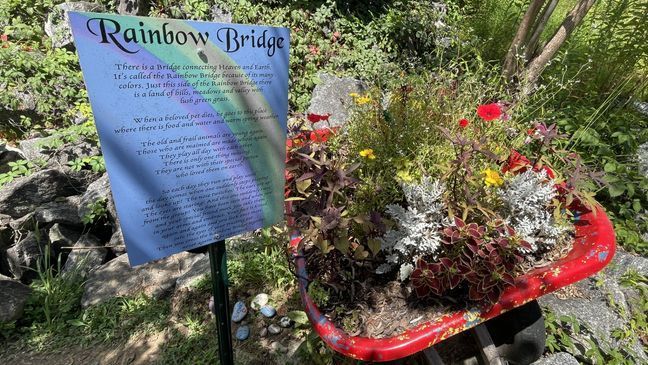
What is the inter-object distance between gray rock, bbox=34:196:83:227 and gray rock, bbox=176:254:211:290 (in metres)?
1.27

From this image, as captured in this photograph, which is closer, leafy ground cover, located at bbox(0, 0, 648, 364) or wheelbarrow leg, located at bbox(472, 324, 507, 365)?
wheelbarrow leg, located at bbox(472, 324, 507, 365)

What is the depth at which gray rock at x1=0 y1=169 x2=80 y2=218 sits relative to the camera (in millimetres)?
3021

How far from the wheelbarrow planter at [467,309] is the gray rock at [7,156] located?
11.5ft

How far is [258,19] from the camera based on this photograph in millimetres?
4703

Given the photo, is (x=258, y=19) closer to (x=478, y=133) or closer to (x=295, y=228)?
(x=478, y=133)

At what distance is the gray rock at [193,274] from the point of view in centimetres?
238

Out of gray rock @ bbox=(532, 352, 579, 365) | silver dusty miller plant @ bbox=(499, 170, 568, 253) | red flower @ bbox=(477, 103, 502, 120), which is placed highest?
red flower @ bbox=(477, 103, 502, 120)

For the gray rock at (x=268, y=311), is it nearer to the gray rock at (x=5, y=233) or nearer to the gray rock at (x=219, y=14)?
the gray rock at (x=5, y=233)

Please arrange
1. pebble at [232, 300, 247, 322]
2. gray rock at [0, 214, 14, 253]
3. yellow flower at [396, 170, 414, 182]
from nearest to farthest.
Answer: yellow flower at [396, 170, 414, 182] < pebble at [232, 300, 247, 322] < gray rock at [0, 214, 14, 253]

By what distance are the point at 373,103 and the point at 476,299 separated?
122cm

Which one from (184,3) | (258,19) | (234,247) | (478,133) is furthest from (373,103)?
(184,3)

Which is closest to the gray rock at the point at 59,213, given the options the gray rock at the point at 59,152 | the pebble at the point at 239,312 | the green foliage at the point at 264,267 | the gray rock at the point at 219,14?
the gray rock at the point at 59,152

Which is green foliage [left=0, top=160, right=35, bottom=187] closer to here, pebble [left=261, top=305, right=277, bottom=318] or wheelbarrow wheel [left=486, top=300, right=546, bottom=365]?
pebble [left=261, top=305, right=277, bottom=318]

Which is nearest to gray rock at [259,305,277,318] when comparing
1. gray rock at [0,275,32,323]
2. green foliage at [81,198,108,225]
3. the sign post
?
the sign post
